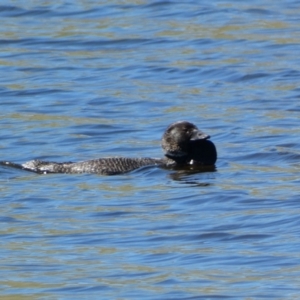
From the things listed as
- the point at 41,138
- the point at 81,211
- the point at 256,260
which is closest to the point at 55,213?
the point at 81,211

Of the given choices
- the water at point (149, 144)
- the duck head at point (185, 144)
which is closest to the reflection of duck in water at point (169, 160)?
the duck head at point (185, 144)

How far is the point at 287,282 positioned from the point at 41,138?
6757mm

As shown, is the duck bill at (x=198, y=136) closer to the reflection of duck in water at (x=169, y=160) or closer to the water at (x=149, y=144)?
the reflection of duck in water at (x=169, y=160)

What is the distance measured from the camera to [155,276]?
8328 mm

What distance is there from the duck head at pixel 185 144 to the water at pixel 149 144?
0.23 metres

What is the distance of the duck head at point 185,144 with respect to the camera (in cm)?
1280

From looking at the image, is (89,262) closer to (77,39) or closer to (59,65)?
(59,65)

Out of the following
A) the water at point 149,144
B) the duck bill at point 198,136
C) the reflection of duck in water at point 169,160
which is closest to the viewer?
the water at point 149,144

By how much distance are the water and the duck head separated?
23cm

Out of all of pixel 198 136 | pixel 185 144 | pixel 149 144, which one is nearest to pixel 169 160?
pixel 185 144

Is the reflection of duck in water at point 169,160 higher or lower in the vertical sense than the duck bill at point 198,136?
lower

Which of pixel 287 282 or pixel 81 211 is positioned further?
pixel 81 211

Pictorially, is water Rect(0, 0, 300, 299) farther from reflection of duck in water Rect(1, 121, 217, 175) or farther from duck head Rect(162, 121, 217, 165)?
duck head Rect(162, 121, 217, 165)

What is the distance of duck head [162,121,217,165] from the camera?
42.0 feet
